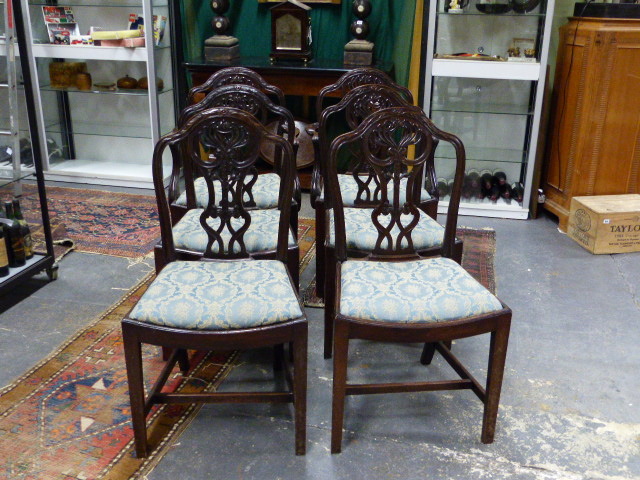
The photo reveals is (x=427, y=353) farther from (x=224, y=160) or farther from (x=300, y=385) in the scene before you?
(x=224, y=160)

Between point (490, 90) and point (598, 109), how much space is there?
702mm

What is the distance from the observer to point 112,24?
4.39 metres

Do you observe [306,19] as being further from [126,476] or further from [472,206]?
[126,476]

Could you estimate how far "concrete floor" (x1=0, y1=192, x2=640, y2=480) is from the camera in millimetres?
1796

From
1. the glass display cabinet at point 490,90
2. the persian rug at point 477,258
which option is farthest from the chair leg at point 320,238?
the glass display cabinet at point 490,90

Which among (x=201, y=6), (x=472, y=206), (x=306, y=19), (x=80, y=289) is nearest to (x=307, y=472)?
(x=80, y=289)

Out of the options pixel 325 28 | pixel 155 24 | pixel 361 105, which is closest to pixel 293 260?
pixel 361 105

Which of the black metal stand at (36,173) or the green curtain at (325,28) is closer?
the black metal stand at (36,173)

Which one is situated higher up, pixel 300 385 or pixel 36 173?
pixel 36 173

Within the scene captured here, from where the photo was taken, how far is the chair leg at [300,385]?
1.71 metres

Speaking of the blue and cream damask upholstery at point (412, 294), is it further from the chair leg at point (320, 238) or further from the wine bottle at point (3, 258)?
the wine bottle at point (3, 258)

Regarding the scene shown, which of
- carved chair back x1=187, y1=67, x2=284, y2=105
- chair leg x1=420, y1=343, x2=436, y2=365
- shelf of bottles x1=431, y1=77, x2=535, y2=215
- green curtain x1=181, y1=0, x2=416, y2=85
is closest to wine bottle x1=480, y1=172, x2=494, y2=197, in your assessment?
shelf of bottles x1=431, y1=77, x2=535, y2=215

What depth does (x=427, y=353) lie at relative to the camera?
89.8 inches

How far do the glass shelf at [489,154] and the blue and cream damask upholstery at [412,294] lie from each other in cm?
226
